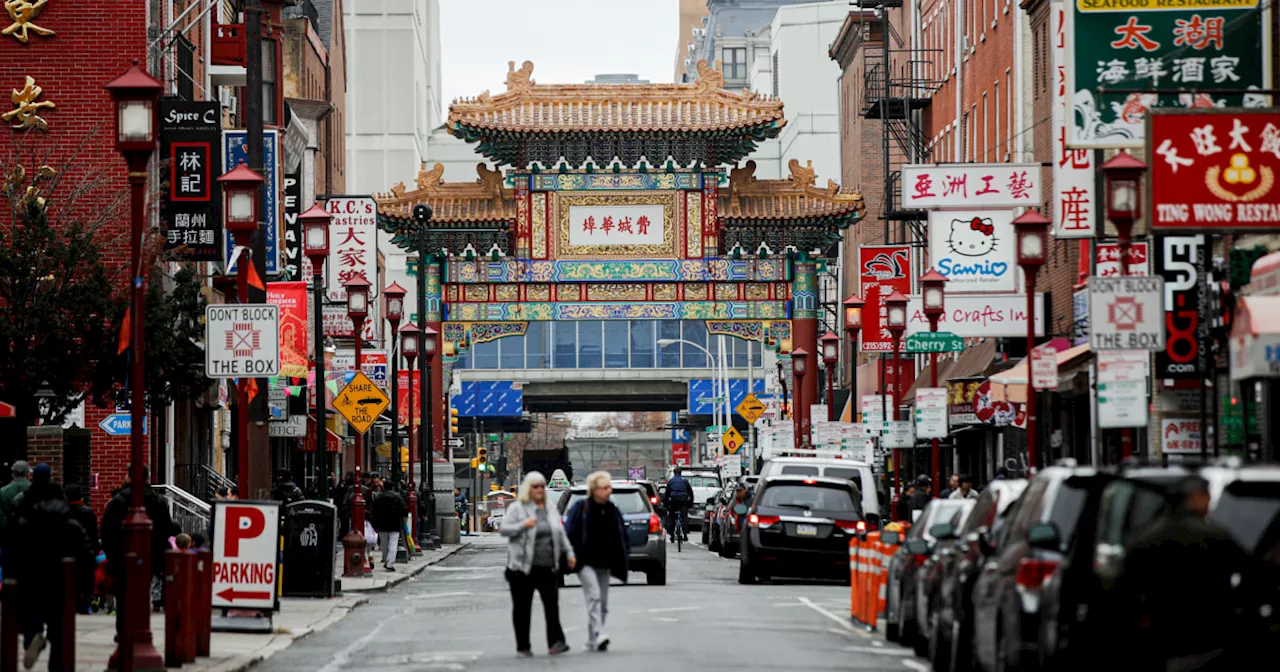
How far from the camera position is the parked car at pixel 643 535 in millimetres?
33938

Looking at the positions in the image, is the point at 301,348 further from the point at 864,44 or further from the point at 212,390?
the point at 864,44

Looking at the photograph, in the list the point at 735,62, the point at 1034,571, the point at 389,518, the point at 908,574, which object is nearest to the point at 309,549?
the point at 389,518

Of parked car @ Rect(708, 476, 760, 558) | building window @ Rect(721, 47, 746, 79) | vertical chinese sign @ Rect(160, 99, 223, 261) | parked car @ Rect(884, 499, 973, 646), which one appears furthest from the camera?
building window @ Rect(721, 47, 746, 79)

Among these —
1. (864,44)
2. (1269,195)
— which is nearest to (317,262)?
(1269,195)

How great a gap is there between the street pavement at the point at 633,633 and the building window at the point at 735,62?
Result: 127 metres

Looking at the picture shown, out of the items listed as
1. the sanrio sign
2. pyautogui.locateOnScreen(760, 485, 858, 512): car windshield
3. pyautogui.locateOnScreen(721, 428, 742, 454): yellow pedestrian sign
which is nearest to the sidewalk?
pyautogui.locateOnScreen(760, 485, 858, 512): car windshield

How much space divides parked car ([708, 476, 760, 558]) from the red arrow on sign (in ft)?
64.7

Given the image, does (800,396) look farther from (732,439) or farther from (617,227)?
(732,439)

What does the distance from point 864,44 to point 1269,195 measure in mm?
54234

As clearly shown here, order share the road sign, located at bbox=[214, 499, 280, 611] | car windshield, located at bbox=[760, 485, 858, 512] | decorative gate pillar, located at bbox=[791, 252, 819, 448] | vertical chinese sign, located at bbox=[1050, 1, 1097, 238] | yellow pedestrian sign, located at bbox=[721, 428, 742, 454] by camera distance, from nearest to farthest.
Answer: share the road sign, located at bbox=[214, 499, 280, 611] → car windshield, located at bbox=[760, 485, 858, 512] → vertical chinese sign, located at bbox=[1050, 1, 1097, 238] → decorative gate pillar, located at bbox=[791, 252, 819, 448] → yellow pedestrian sign, located at bbox=[721, 428, 742, 454]

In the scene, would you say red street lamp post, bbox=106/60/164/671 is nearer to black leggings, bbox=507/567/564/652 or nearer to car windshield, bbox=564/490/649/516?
black leggings, bbox=507/567/564/652

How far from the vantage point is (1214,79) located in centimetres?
2859

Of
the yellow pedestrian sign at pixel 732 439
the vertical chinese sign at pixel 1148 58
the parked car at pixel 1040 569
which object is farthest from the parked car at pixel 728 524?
the parked car at pixel 1040 569

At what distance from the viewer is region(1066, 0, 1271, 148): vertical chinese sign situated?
2819cm
